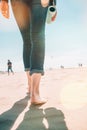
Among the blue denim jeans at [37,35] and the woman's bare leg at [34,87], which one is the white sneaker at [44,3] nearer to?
the blue denim jeans at [37,35]

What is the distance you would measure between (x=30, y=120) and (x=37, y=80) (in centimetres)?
91

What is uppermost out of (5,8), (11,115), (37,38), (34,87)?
(5,8)

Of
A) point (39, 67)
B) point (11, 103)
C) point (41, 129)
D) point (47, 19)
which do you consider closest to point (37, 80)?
point (39, 67)

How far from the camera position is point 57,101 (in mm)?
2896

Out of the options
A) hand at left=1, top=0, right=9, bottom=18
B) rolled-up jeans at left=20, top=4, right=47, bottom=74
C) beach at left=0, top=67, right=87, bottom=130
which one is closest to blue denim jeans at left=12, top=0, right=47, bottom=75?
rolled-up jeans at left=20, top=4, right=47, bottom=74

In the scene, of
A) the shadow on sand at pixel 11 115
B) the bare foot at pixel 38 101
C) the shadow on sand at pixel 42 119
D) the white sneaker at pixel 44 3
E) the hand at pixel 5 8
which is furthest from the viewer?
the hand at pixel 5 8

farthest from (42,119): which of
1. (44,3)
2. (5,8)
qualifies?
(5,8)

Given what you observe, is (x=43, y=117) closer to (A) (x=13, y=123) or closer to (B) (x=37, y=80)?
(A) (x=13, y=123)

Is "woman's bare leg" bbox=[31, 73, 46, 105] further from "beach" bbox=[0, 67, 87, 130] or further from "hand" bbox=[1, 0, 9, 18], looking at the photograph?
"hand" bbox=[1, 0, 9, 18]

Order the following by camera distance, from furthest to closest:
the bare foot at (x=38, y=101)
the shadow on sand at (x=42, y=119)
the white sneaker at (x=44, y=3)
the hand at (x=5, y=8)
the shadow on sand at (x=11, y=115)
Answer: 1. the hand at (x=5, y=8)
2. the white sneaker at (x=44, y=3)
3. the bare foot at (x=38, y=101)
4. the shadow on sand at (x=11, y=115)
5. the shadow on sand at (x=42, y=119)

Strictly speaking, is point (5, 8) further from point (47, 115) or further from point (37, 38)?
point (47, 115)

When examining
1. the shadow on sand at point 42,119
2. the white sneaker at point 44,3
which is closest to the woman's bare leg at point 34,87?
the shadow on sand at point 42,119

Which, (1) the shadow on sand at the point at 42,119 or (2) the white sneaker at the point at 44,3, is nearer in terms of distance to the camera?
(1) the shadow on sand at the point at 42,119

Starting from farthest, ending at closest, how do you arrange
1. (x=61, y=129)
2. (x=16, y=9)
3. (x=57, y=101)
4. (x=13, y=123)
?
(x=16, y=9) → (x=57, y=101) → (x=13, y=123) → (x=61, y=129)
